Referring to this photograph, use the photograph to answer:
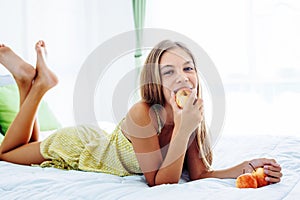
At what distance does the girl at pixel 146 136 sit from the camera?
1506mm

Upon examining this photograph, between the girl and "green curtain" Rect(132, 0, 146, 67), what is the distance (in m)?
1.57

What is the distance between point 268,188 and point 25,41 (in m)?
2.45

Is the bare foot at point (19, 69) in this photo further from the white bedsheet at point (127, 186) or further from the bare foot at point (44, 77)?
the white bedsheet at point (127, 186)

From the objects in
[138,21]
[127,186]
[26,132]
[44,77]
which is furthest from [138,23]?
[127,186]

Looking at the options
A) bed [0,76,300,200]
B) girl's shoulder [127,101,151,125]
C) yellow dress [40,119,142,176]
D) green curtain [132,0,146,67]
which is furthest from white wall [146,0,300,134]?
girl's shoulder [127,101,151,125]

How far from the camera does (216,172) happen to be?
1.64 m

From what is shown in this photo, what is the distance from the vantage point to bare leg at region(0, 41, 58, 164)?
1.99 metres

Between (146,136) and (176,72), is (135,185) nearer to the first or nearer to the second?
(146,136)

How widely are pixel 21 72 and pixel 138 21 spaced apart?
1806 millimetres

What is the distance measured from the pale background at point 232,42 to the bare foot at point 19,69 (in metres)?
0.94

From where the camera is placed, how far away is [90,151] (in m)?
1.87

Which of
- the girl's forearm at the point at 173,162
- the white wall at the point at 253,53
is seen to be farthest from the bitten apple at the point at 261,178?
the white wall at the point at 253,53

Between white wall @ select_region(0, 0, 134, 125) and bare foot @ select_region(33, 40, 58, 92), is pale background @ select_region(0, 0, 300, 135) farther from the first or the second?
bare foot @ select_region(33, 40, 58, 92)

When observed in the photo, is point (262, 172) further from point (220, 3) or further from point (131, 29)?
point (131, 29)
